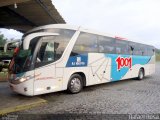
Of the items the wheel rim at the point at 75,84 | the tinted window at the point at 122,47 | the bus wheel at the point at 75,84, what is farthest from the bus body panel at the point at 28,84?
the tinted window at the point at 122,47

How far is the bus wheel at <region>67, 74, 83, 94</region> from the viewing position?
26.7 feet

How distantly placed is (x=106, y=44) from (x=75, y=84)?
2.91m

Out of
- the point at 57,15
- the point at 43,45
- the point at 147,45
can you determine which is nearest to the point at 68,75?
the point at 43,45

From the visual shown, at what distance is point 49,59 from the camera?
283 inches

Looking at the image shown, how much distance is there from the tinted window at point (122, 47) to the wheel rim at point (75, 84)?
3.52 meters

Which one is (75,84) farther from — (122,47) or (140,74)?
(140,74)

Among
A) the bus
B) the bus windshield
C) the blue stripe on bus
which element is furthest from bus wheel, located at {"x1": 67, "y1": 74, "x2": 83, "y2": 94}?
the blue stripe on bus

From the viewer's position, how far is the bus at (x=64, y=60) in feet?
22.1

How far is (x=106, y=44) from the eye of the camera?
9984 mm

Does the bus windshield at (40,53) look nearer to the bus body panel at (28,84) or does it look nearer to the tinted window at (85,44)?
the bus body panel at (28,84)

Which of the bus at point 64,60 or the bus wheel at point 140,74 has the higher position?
the bus at point 64,60

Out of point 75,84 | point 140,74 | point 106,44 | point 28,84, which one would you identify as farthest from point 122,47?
point 28,84

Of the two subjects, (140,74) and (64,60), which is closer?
(64,60)

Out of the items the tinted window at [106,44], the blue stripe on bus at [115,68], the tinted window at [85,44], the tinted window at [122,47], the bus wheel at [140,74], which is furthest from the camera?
the bus wheel at [140,74]
